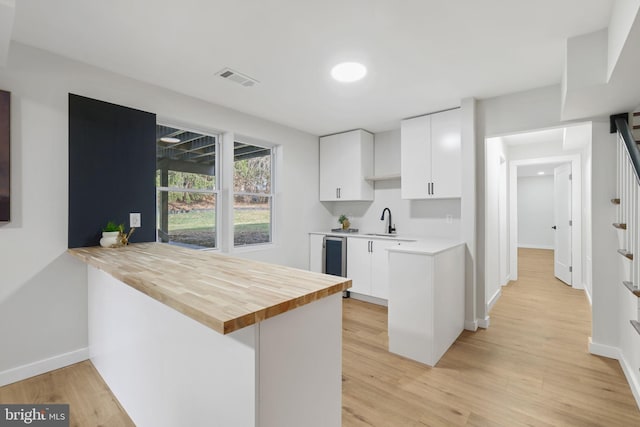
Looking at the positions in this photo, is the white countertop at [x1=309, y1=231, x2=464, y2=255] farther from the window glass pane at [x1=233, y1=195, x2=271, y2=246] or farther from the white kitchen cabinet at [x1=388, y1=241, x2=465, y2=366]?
the window glass pane at [x1=233, y1=195, x2=271, y2=246]

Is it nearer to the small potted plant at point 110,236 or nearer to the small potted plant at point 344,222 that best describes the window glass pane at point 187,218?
the small potted plant at point 110,236

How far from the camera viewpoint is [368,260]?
392 centimetres

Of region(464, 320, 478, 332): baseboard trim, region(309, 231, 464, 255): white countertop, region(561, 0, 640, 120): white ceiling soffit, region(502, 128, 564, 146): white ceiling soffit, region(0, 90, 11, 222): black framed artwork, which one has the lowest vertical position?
region(464, 320, 478, 332): baseboard trim

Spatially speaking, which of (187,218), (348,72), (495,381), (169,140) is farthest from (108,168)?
(495,381)

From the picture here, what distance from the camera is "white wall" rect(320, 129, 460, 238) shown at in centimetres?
383

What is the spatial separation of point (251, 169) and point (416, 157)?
2.23m

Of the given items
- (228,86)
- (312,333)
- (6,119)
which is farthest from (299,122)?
(312,333)

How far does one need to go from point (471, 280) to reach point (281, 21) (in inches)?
119

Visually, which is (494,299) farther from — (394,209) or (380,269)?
(394,209)

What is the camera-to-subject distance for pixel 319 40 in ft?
6.73

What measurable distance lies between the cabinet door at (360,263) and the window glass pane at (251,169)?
147 cm

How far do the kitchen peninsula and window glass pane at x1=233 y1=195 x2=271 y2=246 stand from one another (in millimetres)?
2009

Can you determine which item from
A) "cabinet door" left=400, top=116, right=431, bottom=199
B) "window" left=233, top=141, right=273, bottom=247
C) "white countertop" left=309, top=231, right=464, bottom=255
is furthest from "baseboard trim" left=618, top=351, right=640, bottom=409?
"window" left=233, top=141, right=273, bottom=247

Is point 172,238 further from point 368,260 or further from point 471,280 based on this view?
point 471,280
